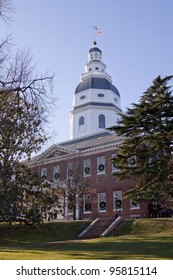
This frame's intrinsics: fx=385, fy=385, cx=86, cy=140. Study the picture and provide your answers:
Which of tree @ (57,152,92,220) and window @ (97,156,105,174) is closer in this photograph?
tree @ (57,152,92,220)

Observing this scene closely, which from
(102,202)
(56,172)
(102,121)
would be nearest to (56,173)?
(56,172)

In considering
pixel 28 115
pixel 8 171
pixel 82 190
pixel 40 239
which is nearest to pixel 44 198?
pixel 8 171

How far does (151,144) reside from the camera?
27578 millimetres

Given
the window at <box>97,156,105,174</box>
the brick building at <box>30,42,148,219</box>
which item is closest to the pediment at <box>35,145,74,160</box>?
the brick building at <box>30,42,148,219</box>

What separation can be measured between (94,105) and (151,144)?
1386 inches

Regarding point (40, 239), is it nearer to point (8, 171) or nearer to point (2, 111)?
point (8, 171)

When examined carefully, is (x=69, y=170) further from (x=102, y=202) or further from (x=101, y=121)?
(x=101, y=121)

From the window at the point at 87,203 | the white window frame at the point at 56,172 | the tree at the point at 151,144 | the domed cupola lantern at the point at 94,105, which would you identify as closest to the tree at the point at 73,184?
the window at the point at 87,203

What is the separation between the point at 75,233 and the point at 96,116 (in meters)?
33.8

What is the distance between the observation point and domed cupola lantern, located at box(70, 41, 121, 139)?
202 ft

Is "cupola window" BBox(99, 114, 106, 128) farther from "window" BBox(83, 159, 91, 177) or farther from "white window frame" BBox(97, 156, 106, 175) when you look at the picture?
"white window frame" BBox(97, 156, 106, 175)

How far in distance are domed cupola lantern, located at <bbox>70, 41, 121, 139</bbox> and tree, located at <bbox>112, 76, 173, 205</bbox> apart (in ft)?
104

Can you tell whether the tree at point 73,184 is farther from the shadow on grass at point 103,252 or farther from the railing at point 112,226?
the shadow on grass at point 103,252

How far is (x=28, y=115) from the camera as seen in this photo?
57.2 ft
